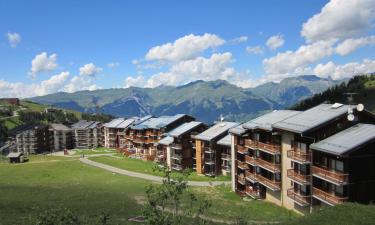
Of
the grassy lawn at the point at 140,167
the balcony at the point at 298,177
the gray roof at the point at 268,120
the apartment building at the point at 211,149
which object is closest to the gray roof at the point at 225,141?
the apartment building at the point at 211,149

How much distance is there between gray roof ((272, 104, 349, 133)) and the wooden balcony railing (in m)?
6.71

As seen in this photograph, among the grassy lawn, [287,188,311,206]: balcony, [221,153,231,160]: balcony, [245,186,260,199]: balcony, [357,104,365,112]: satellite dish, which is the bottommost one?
the grassy lawn

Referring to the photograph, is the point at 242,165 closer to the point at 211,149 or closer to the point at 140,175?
the point at 211,149

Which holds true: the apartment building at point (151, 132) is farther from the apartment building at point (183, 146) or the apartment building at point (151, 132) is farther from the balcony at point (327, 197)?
the balcony at point (327, 197)

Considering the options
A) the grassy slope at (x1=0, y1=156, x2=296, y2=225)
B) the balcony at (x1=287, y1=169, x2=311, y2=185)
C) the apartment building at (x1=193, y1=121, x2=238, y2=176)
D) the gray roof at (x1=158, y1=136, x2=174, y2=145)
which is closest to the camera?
the balcony at (x1=287, y1=169, x2=311, y2=185)

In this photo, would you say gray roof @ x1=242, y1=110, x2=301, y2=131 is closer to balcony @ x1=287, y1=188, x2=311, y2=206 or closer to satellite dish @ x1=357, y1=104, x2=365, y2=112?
balcony @ x1=287, y1=188, x2=311, y2=206

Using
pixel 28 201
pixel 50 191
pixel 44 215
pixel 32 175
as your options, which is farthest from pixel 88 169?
pixel 44 215

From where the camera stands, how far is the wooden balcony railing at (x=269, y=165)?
2643 inches

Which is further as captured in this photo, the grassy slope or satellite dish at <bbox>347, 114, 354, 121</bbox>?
the grassy slope

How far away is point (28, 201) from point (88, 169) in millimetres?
50356

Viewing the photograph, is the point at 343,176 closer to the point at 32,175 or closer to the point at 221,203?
the point at 221,203

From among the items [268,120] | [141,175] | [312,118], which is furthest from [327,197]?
[141,175]

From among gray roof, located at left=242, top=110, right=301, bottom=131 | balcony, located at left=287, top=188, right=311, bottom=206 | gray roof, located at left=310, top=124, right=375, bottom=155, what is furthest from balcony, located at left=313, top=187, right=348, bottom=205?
gray roof, located at left=242, top=110, right=301, bottom=131

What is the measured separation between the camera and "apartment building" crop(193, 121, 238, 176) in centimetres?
10300
